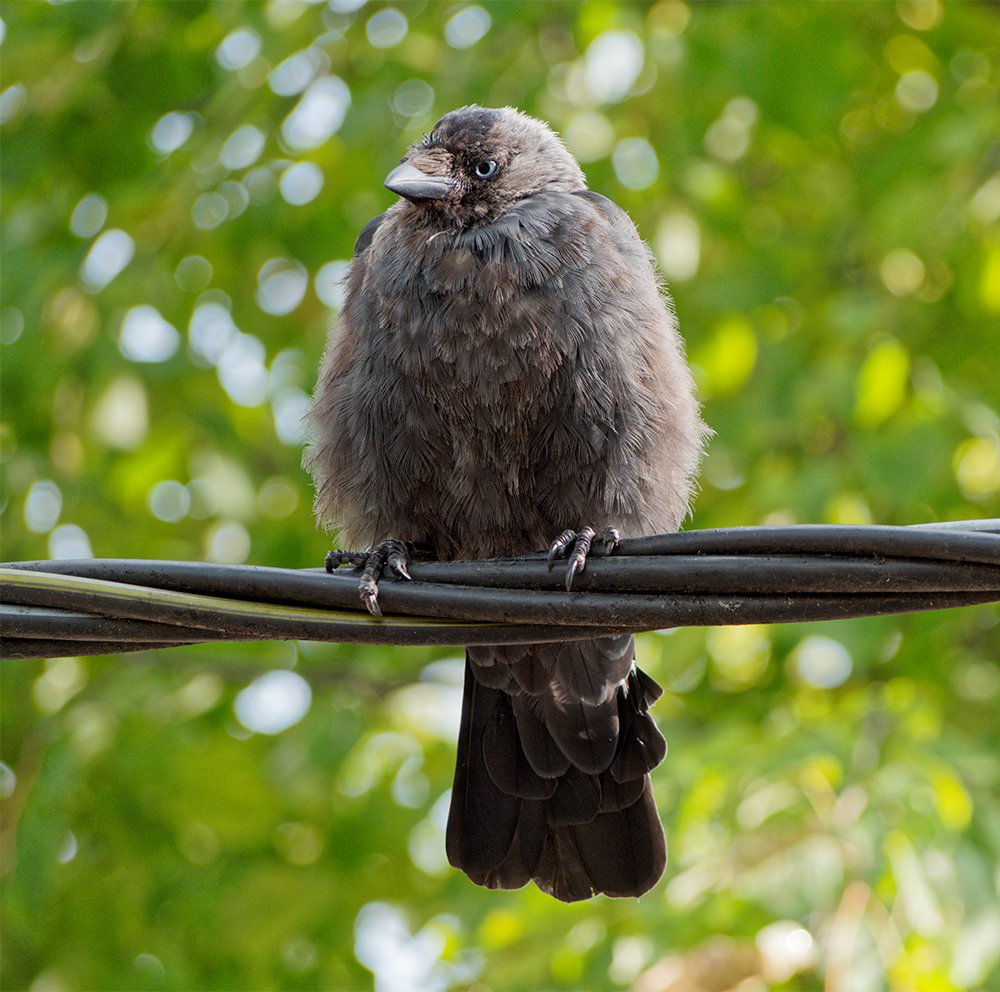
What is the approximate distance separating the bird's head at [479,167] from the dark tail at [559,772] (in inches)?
46.0

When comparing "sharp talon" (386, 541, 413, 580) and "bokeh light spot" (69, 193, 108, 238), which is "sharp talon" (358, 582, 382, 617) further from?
"bokeh light spot" (69, 193, 108, 238)

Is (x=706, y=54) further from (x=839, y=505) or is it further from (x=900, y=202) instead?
(x=839, y=505)

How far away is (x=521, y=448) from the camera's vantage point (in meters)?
3.19

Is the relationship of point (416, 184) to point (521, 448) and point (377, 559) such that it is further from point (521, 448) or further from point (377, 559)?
point (377, 559)

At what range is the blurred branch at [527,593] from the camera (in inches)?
77.7

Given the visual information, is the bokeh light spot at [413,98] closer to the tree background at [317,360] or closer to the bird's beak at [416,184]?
the tree background at [317,360]

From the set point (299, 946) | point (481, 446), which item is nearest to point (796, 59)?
point (481, 446)

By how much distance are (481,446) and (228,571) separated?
1.21 metres

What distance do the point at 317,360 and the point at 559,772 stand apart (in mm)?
1916

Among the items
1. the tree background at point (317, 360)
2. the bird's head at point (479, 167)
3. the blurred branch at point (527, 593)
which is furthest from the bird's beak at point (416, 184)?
the blurred branch at point (527, 593)

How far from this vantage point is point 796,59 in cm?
425

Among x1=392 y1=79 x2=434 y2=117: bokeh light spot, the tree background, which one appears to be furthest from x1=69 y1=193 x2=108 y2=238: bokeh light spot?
x1=392 y1=79 x2=434 y2=117: bokeh light spot

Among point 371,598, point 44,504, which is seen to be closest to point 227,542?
point 44,504

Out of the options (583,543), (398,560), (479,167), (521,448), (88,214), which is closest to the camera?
(583,543)
